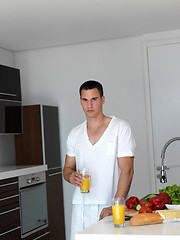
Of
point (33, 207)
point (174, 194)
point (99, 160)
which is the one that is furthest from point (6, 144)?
point (174, 194)

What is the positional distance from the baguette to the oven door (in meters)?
2.63

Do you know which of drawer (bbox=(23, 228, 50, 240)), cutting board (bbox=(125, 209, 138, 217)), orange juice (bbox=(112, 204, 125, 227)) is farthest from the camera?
drawer (bbox=(23, 228, 50, 240))

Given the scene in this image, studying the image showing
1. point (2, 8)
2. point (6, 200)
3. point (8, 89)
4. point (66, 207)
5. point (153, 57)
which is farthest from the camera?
point (66, 207)

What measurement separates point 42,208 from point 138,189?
1.15m

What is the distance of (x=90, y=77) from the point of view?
5359 mm

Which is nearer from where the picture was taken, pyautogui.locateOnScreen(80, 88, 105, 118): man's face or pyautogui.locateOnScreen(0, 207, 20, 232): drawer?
pyautogui.locateOnScreen(80, 88, 105, 118): man's face

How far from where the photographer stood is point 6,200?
4176 millimetres

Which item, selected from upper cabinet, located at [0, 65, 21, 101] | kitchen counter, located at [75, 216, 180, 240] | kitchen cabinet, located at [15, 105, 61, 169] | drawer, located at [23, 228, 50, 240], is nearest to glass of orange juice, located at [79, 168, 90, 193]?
kitchen counter, located at [75, 216, 180, 240]

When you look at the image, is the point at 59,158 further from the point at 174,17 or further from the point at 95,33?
the point at 174,17

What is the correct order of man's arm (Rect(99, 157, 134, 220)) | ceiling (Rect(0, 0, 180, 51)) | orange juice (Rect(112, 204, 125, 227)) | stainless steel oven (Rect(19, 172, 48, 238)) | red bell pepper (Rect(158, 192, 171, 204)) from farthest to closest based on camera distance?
stainless steel oven (Rect(19, 172, 48, 238))
ceiling (Rect(0, 0, 180, 51))
man's arm (Rect(99, 157, 134, 220))
red bell pepper (Rect(158, 192, 171, 204))
orange juice (Rect(112, 204, 125, 227))

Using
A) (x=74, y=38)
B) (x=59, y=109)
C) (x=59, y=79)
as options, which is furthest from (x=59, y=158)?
(x=74, y=38)

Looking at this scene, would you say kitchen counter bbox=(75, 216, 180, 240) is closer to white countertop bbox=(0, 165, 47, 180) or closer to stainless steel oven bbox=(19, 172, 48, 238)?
white countertop bbox=(0, 165, 47, 180)

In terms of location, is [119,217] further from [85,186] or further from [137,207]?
[85,186]

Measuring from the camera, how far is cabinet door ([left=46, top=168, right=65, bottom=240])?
16.5ft
